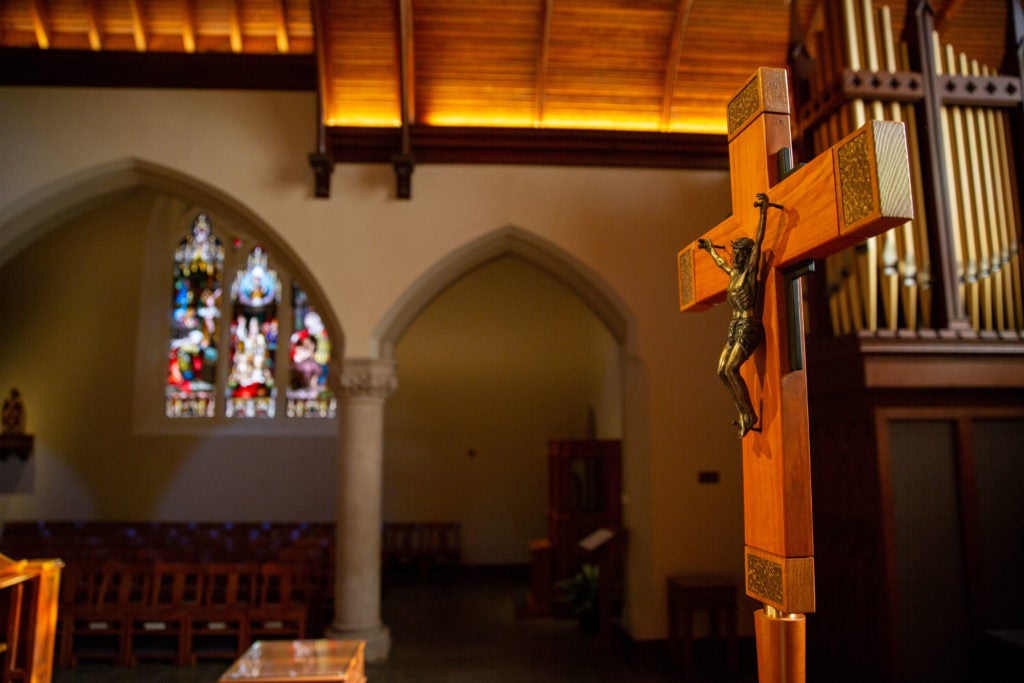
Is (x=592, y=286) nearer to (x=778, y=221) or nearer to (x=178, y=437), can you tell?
(x=778, y=221)

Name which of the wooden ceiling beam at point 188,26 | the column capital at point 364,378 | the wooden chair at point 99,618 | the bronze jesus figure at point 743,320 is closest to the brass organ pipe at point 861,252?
the bronze jesus figure at point 743,320

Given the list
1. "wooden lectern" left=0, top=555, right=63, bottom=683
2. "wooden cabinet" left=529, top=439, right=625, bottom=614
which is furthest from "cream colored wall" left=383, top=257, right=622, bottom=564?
"wooden lectern" left=0, top=555, right=63, bottom=683

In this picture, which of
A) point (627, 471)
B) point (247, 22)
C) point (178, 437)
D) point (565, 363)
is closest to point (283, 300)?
point (178, 437)

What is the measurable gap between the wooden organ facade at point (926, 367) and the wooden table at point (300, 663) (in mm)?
2999

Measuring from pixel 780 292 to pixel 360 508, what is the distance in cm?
518

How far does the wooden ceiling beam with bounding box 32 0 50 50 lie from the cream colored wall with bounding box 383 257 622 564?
18.1 ft

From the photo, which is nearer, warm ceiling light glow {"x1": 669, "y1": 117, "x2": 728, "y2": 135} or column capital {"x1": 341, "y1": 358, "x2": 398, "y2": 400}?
column capital {"x1": 341, "y1": 358, "x2": 398, "y2": 400}

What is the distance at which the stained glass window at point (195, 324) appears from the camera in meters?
11.1

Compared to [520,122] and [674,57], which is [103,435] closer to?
[520,122]

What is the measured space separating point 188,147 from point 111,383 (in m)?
5.48

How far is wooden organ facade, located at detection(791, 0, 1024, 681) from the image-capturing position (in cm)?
446

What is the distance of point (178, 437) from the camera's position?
10781 millimetres

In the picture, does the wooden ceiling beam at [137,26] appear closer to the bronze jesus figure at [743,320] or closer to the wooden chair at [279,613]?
the wooden chair at [279,613]

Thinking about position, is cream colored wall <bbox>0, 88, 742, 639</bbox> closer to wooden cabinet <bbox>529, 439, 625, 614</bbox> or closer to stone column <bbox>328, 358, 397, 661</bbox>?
stone column <bbox>328, 358, 397, 661</bbox>
